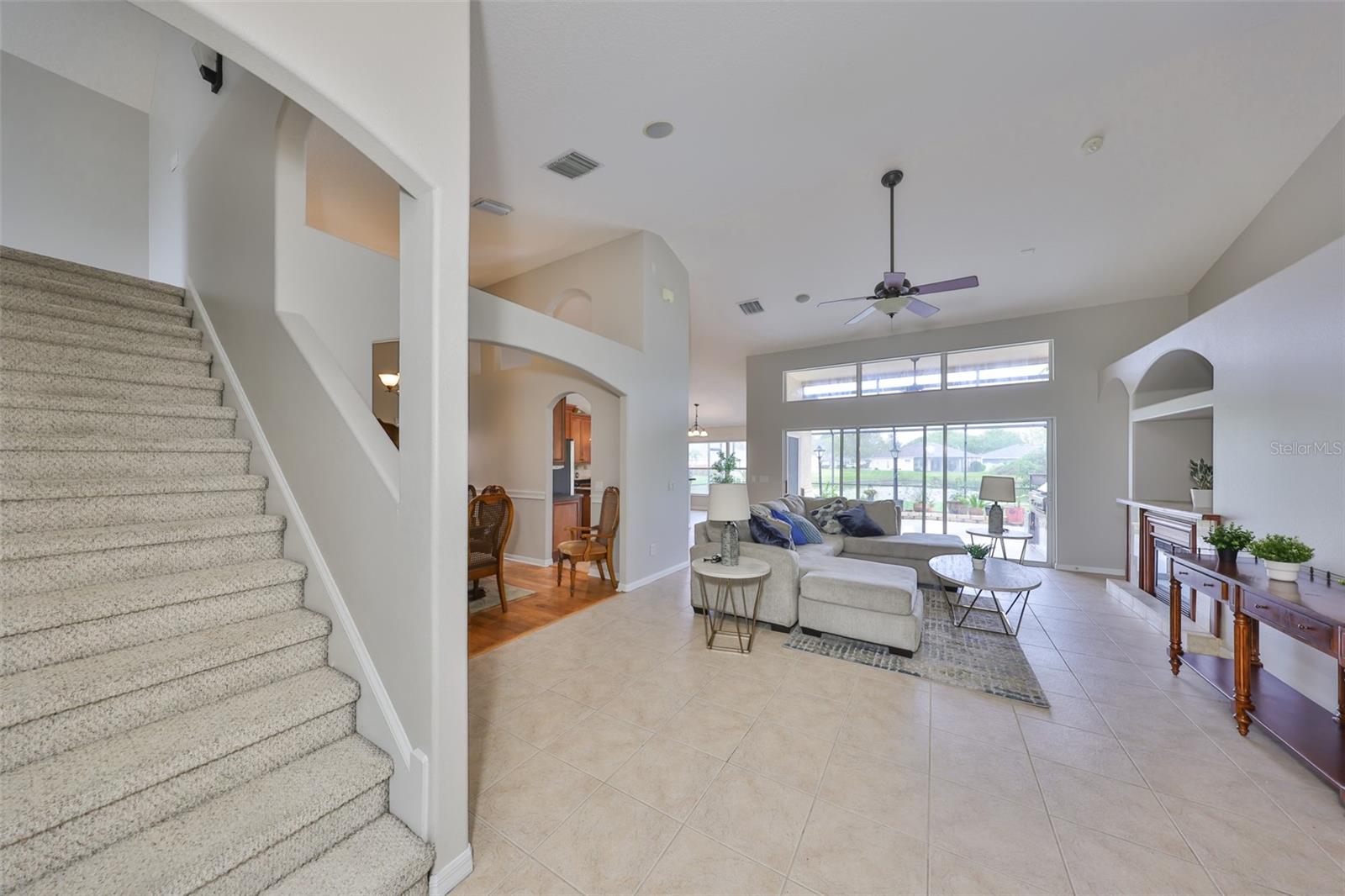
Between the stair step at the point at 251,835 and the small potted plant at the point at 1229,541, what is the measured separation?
4203 millimetres

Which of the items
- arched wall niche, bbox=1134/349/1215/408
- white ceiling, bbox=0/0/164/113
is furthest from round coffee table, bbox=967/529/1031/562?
white ceiling, bbox=0/0/164/113

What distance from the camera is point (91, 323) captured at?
246cm

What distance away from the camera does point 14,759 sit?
4.11 feet

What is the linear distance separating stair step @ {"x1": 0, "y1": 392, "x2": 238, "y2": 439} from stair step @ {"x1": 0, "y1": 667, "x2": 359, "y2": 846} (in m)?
1.49

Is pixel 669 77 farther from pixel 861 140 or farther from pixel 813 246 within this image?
pixel 813 246

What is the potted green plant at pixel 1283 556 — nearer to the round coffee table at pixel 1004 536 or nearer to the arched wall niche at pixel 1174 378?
the round coffee table at pixel 1004 536

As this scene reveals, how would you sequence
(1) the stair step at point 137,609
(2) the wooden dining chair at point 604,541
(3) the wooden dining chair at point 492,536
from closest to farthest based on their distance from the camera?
1. (1) the stair step at point 137,609
2. (3) the wooden dining chair at point 492,536
3. (2) the wooden dining chair at point 604,541

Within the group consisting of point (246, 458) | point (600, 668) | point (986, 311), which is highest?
point (986, 311)

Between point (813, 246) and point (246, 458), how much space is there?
5.30 meters

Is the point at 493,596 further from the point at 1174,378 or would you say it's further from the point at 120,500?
the point at 1174,378

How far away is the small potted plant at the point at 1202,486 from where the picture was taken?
4.17 meters

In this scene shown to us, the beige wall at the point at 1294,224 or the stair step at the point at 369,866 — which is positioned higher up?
the beige wall at the point at 1294,224

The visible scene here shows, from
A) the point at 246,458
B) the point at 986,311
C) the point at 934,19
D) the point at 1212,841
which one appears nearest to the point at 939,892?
the point at 1212,841

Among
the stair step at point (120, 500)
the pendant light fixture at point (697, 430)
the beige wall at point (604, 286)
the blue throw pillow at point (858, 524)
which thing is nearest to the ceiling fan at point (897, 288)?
the beige wall at point (604, 286)
